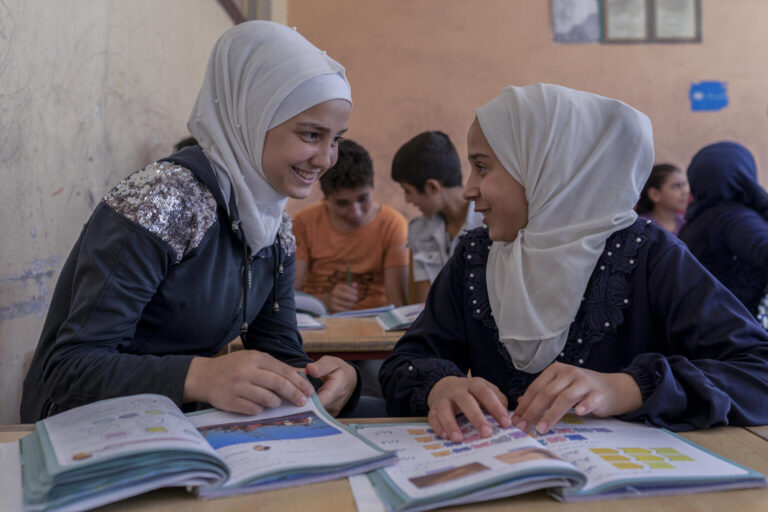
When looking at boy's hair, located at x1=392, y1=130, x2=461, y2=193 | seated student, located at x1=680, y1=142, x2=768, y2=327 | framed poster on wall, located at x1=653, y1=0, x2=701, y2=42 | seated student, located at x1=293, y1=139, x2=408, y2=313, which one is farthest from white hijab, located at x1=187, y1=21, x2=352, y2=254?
framed poster on wall, located at x1=653, y1=0, x2=701, y2=42

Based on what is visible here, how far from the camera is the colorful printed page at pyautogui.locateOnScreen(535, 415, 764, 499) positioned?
0.73m

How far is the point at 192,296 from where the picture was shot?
1259 mm

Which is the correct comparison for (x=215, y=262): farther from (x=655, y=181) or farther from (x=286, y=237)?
(x=655, y=181)

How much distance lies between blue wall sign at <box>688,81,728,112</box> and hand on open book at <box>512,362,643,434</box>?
467cm

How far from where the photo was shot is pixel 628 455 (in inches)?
32.2

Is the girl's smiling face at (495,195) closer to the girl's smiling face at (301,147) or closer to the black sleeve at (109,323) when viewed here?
the girl's smiling face at (301,147)

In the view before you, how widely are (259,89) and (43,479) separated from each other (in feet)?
3.05

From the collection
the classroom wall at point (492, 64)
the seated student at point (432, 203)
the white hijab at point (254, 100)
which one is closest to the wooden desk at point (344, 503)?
the white hijab at point (254, 100)

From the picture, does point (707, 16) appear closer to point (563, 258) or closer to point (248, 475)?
point (563, 258)

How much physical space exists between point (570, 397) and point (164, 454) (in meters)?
0.52

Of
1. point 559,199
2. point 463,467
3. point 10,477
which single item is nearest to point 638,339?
point 559,199

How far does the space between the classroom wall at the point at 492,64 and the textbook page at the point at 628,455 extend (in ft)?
13.6

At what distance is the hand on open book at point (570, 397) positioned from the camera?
3.01 ft

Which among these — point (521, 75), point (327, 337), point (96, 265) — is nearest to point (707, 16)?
point (521, 75)
